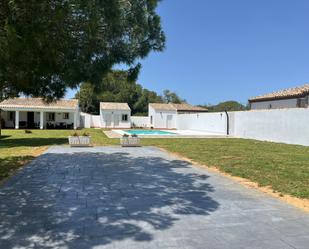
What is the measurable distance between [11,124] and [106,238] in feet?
131

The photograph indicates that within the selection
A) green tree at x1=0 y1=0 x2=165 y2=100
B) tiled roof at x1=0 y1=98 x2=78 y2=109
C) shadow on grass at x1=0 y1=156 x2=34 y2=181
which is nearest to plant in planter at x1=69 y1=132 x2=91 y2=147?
shadow on grass at x1=0 y1=156 x2=34 y2=181

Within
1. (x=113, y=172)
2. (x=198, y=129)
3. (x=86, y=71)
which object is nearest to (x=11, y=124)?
(x=198, y=129)

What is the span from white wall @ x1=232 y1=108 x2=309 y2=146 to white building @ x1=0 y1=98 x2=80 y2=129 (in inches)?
807

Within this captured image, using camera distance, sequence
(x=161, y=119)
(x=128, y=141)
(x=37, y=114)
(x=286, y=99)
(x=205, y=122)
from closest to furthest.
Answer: (x=128, y=141) → (x=286, y=99) → (x=205, y=122) → (x=37, y=114) → (x=161, y=119)

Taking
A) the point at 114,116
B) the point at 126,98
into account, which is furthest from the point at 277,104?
the point at 126,98

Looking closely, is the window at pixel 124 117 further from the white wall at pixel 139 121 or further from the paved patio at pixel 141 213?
the paved patio at pixel 141 213

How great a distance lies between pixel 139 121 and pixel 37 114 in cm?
1380

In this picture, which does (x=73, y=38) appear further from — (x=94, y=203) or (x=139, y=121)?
(x=139, y=121)

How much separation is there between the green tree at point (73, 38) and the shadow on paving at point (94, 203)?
2.45m

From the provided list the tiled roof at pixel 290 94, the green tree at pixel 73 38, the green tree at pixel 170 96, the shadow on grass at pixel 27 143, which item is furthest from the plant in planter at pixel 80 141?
the green tree at pixel 170 96

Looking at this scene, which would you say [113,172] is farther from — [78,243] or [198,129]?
[198,129]

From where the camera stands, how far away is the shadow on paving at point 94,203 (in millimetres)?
4941

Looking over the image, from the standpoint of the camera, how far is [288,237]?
4848 mm

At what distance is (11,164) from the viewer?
39.5ft
